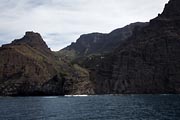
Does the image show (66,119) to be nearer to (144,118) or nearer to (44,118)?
(44,118)

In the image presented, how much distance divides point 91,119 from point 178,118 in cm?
2679

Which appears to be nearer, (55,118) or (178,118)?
(178,118)

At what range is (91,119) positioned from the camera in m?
121

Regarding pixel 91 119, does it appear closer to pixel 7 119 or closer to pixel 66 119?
pixel 66 119

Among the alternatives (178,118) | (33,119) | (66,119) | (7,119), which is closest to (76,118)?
(66,119)

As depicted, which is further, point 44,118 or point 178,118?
point 44,118

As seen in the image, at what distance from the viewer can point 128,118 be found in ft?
400

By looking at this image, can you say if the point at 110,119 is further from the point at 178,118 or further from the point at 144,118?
the point at 178,118

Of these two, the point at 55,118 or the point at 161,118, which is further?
the point at 55,118

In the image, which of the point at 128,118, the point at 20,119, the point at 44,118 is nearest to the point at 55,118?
the point at 44,118

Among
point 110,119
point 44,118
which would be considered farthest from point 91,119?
point 44,118

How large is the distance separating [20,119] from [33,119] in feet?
13.5

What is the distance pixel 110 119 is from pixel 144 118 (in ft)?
34.6

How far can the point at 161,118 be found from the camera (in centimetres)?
11688
